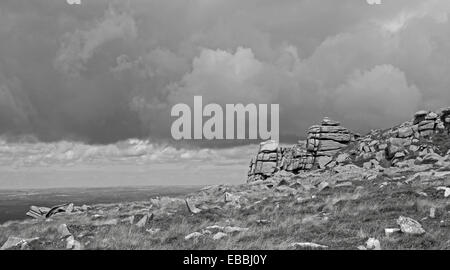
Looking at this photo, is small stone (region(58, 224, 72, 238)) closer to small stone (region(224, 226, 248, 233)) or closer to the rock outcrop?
small stone (region(224, 226, 248, 233))

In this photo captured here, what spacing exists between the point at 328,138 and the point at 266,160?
1363 cm

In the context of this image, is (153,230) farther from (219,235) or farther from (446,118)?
(446,118)

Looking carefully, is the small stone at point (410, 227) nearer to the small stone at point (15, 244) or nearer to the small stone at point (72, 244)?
the small stone at point (72, 244)

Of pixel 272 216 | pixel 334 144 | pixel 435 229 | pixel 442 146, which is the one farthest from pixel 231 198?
pixel 334 144

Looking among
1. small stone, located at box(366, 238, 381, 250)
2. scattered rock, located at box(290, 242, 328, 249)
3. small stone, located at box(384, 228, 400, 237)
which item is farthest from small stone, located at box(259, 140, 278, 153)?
small stone, located at box(366, 238, 381, 250)

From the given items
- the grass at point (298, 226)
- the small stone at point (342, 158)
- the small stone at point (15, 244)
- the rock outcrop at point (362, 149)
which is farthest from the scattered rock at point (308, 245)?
the small stone at point (342, 158)

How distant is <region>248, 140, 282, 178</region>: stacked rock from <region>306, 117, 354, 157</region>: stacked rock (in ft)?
24.4

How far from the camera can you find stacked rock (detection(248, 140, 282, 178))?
76.9 meters

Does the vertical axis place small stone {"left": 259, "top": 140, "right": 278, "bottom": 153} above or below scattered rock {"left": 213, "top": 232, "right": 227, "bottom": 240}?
above

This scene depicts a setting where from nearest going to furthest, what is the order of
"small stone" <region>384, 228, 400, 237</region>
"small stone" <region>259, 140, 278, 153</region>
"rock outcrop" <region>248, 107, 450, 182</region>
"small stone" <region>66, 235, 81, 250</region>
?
"small stone" <region>384, 228, 400, 237</region>, "small stone" <region>66, 235, 81, 250</region>, "rock outcrop" <region>248, 107, 450, 182</region>, "small stone" <region>259, 140, 278, 153</region>
